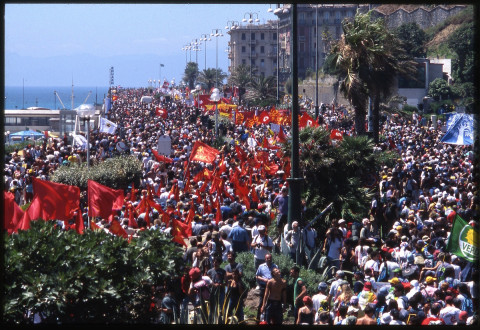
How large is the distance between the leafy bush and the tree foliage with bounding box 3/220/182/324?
36.9 ft

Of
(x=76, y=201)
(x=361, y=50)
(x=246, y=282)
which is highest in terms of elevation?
(x=361, y=50)

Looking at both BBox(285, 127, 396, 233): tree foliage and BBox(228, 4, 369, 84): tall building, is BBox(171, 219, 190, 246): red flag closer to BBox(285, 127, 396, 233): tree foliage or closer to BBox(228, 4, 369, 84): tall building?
BBox(285, 127, 396, 233): tree foliage

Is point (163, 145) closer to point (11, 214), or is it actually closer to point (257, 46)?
point (11, 214)

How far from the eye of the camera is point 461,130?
2064 cm

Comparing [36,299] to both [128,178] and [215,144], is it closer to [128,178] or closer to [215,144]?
[128,178]

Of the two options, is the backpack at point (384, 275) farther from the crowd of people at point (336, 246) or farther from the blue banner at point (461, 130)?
the blue banner at point (461, 130)

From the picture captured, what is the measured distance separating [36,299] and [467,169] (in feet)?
58.5

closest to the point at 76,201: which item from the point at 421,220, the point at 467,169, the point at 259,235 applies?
the point at 259,235

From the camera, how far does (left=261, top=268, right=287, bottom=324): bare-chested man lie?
1030cm

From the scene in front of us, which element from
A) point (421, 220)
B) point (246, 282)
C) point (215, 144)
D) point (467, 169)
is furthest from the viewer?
point (215, 144)

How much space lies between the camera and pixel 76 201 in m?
12.6

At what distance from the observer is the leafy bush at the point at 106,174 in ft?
67.3

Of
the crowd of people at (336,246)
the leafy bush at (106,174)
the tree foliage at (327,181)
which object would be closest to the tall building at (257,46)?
the crowd of people at (336,246)

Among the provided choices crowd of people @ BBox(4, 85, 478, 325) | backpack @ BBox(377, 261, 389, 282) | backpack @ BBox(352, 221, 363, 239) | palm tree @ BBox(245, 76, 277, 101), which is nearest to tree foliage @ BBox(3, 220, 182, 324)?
crowd of people @ BBox(4, 85, 478, 325)
